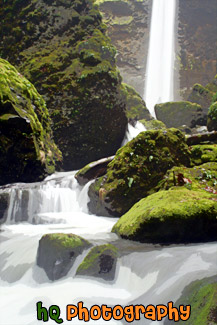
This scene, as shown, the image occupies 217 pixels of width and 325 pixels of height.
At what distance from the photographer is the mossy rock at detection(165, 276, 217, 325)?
287 centimetres

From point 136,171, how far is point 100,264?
15.8ft

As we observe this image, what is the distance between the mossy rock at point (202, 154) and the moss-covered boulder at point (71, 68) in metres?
6.53

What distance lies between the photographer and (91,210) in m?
9.41

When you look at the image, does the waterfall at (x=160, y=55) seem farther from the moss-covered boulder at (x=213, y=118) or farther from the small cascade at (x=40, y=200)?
the small cascade at (x=40, y=200)

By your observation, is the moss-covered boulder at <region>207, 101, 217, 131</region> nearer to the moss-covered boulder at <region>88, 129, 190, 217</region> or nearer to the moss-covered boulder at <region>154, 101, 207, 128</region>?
the moss-covered boulder at <region>154, 101, 207, 128</region>

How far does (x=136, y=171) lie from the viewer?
9.32m

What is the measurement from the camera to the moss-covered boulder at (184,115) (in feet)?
84.4

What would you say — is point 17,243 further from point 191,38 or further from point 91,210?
point 191,38

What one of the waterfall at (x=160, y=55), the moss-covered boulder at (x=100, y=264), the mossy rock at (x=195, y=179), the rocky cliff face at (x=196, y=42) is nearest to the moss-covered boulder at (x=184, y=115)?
the waterfall at (x=160, y=55)

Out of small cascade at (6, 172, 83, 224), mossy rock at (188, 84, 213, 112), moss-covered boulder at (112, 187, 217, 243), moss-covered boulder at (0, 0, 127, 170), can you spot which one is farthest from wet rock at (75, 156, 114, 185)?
mossy rock at (188, 84, 213, 112)

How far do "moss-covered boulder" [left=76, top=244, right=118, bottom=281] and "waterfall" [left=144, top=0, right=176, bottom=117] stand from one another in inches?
1409

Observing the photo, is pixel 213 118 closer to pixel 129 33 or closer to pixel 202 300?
pixel 202 300

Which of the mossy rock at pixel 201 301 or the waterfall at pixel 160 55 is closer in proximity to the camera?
the mossy rock at pixel 201 301

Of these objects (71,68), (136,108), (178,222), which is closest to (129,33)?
(136,108)
